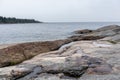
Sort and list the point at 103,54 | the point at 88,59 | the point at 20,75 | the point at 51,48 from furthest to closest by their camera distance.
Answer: the point at 51,48 < the point at 103,54 < the point at 88,59 < the point at 20,75

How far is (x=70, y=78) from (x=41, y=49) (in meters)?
6.47

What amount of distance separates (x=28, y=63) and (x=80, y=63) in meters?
2.55

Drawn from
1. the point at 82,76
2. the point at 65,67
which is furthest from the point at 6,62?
the point at 82,76

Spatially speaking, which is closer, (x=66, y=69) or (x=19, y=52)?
(x=66, y=69)

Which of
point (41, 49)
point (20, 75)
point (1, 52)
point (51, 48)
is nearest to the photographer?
point (20, 75)

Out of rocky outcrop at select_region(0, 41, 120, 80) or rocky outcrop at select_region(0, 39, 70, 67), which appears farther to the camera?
rocky outcrop at select_region(0, 39, 70, 67)

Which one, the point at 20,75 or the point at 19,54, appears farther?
the point at 19,54

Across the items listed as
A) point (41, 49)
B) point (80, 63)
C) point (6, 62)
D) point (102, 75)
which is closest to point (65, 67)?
point (80, 63)

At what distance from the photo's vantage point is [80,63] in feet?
35.3

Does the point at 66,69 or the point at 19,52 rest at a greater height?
the point at 66,69

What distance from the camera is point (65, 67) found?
34.8 feet

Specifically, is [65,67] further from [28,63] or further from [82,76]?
[28,63]

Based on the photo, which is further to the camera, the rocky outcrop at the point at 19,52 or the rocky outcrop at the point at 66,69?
the rocky outcrop at the point at 19,52

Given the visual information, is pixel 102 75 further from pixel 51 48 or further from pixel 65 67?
pixel 51 48
